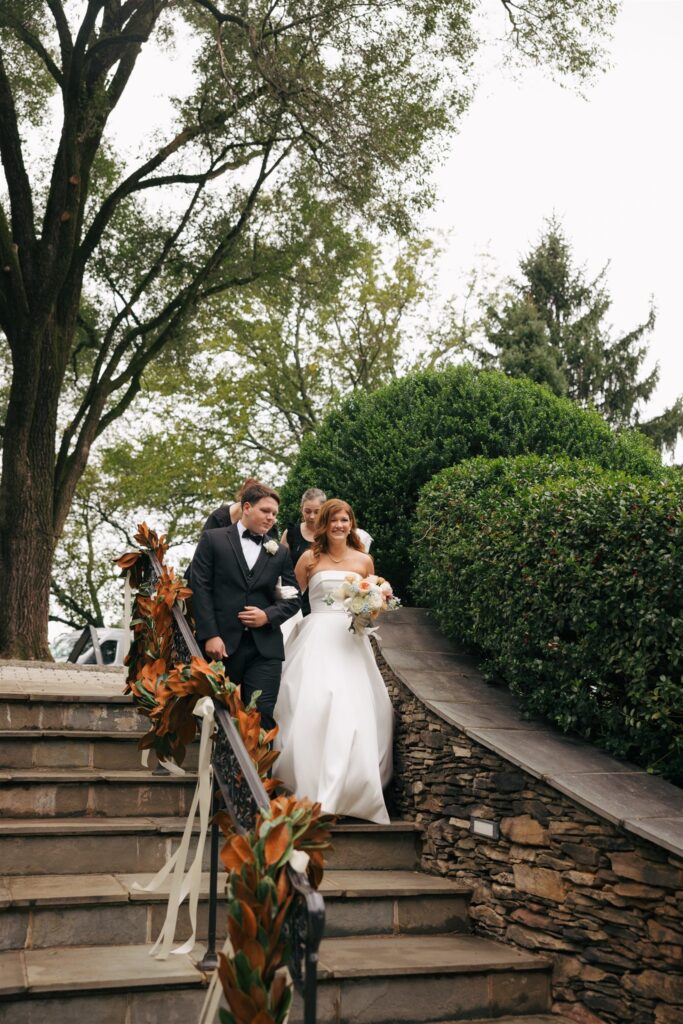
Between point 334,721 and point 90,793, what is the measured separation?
150 cm

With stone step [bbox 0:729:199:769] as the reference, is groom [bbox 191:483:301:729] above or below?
above

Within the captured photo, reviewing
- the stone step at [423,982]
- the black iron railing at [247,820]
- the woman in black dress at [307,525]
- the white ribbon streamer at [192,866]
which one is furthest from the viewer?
the woman in black dress at [307,525]

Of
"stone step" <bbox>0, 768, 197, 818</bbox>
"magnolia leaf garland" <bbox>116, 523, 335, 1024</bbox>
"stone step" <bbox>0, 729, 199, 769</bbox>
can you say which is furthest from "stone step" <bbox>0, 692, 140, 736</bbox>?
"magnolia leaf garland" <bbox>116, 523, 335, 1024</bbox>

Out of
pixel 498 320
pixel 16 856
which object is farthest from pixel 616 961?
pixel 498 320

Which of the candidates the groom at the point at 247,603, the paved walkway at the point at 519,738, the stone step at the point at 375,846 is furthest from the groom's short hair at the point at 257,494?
the stone step at the point at 375,846

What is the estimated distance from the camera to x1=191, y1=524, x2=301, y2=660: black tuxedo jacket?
6.01 m

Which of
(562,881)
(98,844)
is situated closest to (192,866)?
(98,844)

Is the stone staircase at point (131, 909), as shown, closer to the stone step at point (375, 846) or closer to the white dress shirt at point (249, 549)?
the stone step at point (375, 846)

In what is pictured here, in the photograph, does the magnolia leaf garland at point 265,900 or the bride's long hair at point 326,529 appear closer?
the magnolia leaf garland at point 265,900

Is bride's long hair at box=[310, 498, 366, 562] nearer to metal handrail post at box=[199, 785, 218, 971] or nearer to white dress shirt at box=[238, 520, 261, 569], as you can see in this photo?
white dress shirt at box=[238, 520, 261, 569]

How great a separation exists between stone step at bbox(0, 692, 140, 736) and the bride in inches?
42.6

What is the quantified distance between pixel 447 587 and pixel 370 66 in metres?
9.11

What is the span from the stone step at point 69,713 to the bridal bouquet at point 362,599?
1.58 metres

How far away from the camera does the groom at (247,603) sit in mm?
6008
